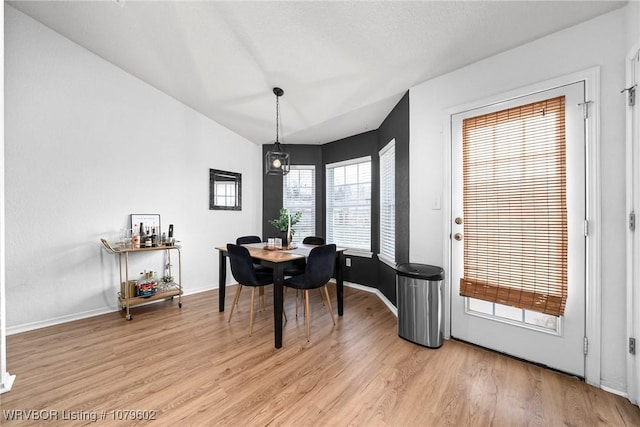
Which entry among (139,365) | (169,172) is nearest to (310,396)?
(139,365)

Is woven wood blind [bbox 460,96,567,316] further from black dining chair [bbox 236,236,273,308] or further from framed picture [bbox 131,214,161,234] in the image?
framed picture [bbox 131,214,161,234]

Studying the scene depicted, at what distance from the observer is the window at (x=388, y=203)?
11.4 ft

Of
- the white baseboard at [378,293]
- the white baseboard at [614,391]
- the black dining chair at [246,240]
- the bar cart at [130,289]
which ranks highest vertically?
the black dining chair at [246,240]

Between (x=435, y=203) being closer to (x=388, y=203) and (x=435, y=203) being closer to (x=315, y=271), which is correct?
(x=388, y=203)

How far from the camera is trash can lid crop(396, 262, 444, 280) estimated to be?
7.58ft

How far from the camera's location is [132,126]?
3.38m

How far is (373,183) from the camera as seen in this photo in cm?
412

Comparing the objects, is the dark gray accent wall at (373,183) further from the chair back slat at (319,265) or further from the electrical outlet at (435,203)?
the chair back slat at (319,265)

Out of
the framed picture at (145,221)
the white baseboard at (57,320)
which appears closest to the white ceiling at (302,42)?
the framed picture at (145,221)

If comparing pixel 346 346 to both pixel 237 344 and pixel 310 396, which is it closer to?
pixel 310 396

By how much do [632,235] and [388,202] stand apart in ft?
7.69

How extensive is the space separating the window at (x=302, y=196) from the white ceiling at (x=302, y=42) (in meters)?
1.31

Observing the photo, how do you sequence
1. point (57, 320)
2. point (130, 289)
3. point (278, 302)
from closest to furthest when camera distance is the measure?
point (278, 302) → point (57, 320) → point (130, 289)

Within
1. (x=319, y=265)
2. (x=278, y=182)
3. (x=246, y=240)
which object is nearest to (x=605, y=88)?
(x=319, y=265)
